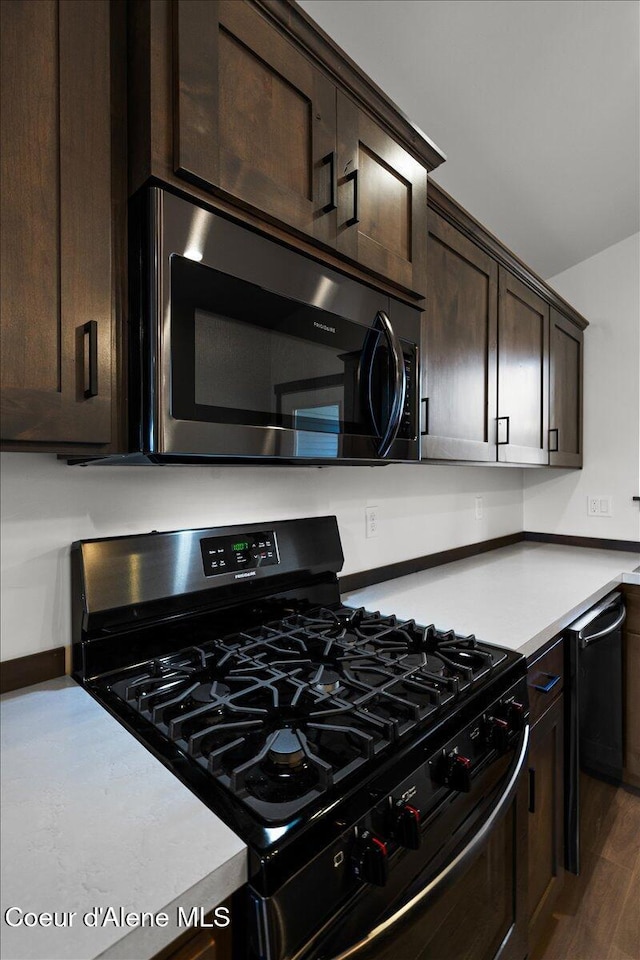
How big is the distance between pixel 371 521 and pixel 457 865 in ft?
3.53

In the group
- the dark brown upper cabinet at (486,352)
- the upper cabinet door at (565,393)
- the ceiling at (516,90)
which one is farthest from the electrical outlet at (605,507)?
the ceiling at (516,90)

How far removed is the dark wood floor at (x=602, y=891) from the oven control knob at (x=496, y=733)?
0.89m

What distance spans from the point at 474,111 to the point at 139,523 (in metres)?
1.64

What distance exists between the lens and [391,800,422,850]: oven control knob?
72cm

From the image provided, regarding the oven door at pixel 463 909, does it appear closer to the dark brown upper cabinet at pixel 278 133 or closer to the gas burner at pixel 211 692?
the gas burner at pixel 211 692

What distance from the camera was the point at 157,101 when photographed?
2.59 feet

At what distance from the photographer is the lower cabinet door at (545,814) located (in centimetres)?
129

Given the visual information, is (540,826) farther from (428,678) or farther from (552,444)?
(552,444)

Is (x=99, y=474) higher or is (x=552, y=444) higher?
(x=552, y=444)

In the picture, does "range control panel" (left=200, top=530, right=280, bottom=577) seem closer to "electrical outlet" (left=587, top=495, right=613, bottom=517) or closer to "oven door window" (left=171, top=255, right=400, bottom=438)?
"oven door window" (left=171, top=255, right=400, bottom=438)

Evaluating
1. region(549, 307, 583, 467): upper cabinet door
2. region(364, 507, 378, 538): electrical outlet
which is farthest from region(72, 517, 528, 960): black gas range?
region(549, 307, 583, 467): upper cabinet door

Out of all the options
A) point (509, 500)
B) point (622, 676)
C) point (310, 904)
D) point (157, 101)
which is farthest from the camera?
point (509, 500)

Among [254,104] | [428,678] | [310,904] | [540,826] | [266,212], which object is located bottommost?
[540,826]

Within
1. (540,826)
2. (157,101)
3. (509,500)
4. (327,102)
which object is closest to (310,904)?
(540,826)
